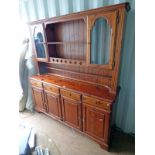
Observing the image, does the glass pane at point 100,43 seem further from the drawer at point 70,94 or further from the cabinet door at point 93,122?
the cabinet door at point 93,122

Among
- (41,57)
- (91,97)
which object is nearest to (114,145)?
(91,97)

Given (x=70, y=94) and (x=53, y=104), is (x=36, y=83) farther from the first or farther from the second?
(x=70, y=94)

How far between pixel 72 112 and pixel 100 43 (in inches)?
47.3

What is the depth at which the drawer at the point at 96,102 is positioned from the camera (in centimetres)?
161

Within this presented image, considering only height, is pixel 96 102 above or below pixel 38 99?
above

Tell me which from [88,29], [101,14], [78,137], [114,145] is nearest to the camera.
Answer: [101,14]

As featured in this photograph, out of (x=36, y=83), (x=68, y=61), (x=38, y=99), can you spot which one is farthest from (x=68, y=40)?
(x=38, y=99)

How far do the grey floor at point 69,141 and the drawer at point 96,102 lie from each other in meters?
0.73

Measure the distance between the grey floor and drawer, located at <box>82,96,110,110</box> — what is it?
73 centimetres

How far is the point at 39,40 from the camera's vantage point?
96.4 inches

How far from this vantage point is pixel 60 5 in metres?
2.26
